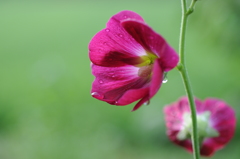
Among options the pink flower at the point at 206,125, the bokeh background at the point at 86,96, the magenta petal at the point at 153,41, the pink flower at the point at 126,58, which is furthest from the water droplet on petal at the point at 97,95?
the bokeh background at the point at 86,96

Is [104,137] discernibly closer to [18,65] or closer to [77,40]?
[18,65]

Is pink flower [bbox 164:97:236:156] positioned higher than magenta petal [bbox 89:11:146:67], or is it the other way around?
magenta petal [bbox 89:11:146:67]

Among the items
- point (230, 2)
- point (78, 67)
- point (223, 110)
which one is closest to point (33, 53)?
point (78, 67)

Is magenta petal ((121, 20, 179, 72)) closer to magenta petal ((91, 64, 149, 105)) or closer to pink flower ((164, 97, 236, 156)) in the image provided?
magenta petal ((91, 64, 149, 105))

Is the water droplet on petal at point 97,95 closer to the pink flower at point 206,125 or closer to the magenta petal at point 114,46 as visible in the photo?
the magenta petal at point 114,46

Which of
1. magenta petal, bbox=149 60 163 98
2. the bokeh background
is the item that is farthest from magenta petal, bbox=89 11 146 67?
the bokeh background

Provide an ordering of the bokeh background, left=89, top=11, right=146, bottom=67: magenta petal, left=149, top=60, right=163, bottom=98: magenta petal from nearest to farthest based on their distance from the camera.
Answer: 1. left=149, top=60, right=163, bottom=98: magenta petal
2. left=89, top=11, right=146, bottom=67: magenta petal
3. the bokeh background

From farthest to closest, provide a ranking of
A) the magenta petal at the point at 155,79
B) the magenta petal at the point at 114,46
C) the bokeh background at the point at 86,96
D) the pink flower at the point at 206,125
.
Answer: the bokeh background at the point at 86,96
the pink flower at the point at 206,125
the magenta petal at the point at 114,46
the magenta petal at the point at 155,79
